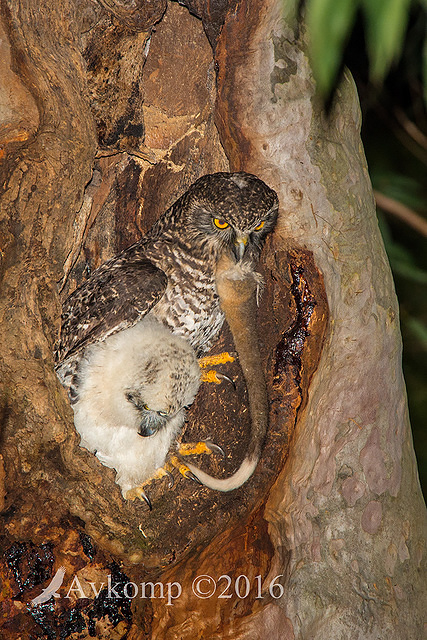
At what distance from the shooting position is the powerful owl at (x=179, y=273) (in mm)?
2799

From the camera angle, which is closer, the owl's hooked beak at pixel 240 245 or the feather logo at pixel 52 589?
the feather logo at pixel 52 589

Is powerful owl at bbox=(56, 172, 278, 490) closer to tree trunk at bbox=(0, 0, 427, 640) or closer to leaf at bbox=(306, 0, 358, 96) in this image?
tree trunk at bbox=(0, 0, 427, 640)

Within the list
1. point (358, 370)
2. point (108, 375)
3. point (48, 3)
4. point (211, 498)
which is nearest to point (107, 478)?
point (108, 375)

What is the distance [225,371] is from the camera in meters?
3.30

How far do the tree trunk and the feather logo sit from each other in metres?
0.02

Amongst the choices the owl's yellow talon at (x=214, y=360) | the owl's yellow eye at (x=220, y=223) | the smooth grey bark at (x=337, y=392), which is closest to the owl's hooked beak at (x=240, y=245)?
the owl's yellow eye at (x=220, y=223)

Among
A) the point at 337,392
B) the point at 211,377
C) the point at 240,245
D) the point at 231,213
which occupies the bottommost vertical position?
the point at 211,377

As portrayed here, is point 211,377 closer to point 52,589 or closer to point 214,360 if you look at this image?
point 214,360

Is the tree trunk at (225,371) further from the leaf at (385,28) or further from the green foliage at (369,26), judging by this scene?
the leaf at (385,28)

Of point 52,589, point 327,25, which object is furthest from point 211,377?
point 327,25

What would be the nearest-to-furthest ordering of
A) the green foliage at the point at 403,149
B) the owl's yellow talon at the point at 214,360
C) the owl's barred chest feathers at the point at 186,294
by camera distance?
the owl's barred chest feathers at the point at 186,294 < the owl's yellow talon at the point at 214,360 < the green foliage at the point at 403,149

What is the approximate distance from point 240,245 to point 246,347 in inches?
19.2

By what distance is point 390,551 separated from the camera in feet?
9.20

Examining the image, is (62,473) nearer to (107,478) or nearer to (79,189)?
(107,478)
